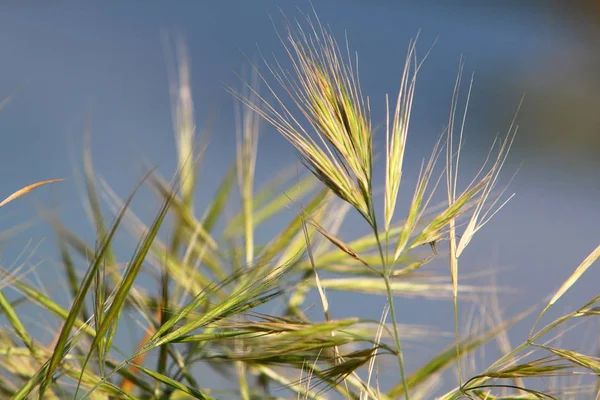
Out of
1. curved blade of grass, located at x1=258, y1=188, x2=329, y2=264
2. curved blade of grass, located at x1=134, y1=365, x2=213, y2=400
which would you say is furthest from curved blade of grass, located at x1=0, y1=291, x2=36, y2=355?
curved blade of grass, located at x1=258, y1=188, x2=329, y2=264

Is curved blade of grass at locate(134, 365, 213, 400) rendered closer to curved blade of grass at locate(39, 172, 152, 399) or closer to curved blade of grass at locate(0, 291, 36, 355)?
curved blade of grass at locate(39, 172, 152, 399)

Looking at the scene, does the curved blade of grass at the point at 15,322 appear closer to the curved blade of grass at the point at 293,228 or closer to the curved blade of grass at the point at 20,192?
the curved blade of grass at the point at 20,192

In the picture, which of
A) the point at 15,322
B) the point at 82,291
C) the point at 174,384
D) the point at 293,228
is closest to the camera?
the point at 82,291

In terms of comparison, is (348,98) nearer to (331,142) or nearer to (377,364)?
(331,142)

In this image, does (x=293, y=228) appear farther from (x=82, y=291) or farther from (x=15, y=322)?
(x=82, y=291)

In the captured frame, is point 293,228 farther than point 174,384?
Yes

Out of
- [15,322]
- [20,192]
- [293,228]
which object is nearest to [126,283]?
[20,192]

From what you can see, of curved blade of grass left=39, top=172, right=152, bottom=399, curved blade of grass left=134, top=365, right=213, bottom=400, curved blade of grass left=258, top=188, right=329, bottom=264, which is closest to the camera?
curved blade of grass left=39, top=172, right=152, bottom=399

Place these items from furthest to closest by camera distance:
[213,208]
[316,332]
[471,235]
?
[213,208] < [471,235] < [316,332]

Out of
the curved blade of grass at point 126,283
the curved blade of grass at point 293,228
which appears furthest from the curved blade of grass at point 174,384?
the curved blade of grass at point 293,228

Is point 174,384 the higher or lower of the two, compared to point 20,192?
lower

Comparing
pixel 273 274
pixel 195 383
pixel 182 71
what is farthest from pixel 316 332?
pixel 182 71
